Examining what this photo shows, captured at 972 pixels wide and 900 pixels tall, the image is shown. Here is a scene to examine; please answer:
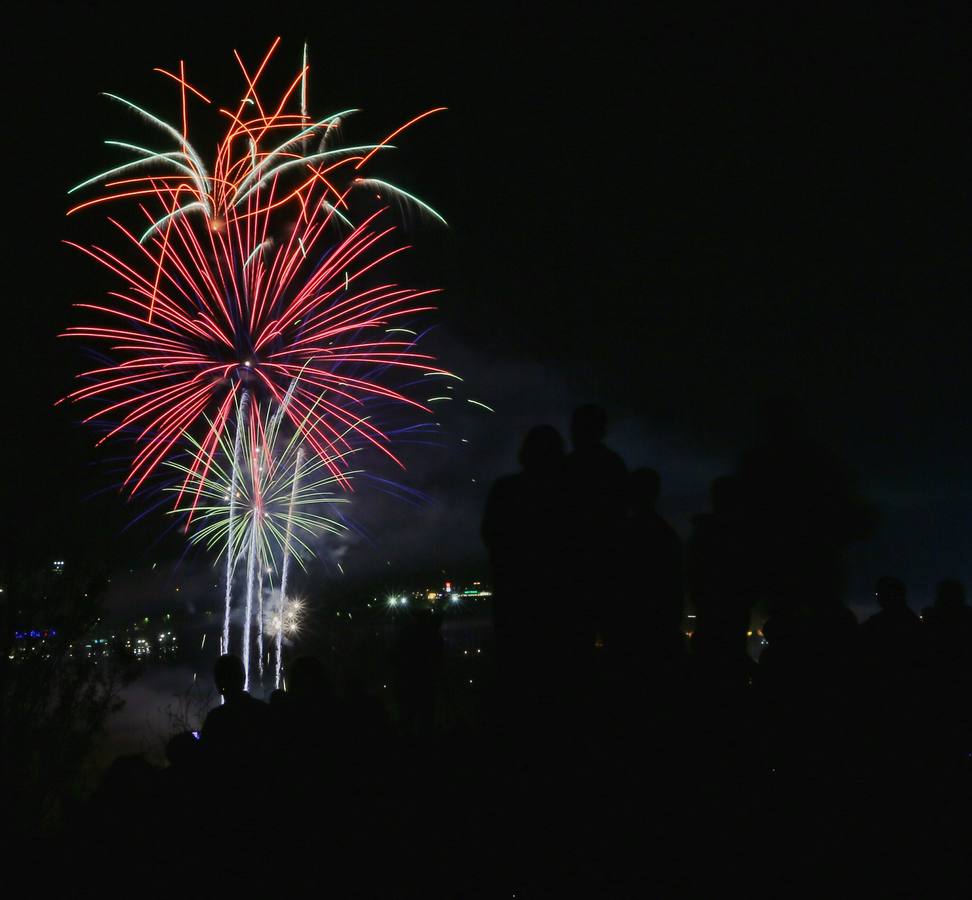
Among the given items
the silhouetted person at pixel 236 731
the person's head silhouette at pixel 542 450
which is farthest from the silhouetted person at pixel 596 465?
the silhouetted person at pixel 236 731

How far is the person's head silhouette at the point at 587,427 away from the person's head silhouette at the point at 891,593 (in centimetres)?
255

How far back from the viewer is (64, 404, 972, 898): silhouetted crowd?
13.4ft

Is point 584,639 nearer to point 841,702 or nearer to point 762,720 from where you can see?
point 762,720

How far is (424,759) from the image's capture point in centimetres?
480

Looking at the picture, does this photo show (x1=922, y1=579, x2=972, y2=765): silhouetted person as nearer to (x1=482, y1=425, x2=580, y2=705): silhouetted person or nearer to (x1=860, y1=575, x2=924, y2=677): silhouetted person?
(x1=860, y1=575, x2=924, y2=677): silhouetted person

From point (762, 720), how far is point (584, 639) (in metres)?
1.29

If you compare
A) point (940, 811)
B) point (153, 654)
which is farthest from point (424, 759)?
point (153, 654)

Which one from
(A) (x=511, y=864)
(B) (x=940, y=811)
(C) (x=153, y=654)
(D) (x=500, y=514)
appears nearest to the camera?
(A) (x=511, y=864)

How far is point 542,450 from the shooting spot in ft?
15.5

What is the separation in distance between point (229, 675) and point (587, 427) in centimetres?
312

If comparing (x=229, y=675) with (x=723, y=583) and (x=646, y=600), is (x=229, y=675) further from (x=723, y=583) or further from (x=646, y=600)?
(x=723, y=583)

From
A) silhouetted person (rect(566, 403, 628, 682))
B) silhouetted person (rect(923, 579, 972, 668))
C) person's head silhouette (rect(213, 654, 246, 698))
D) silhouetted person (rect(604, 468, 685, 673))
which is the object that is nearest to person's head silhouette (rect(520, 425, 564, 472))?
silhouetted person (rect(566, 403, 628, 682))

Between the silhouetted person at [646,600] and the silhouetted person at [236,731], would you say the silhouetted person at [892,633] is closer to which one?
the silhouetted person at [646,600]

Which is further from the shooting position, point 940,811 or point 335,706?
point 335,706
